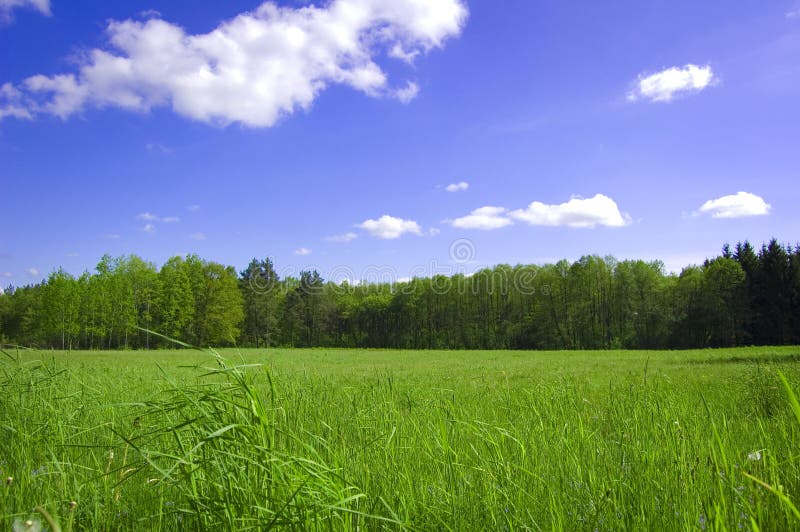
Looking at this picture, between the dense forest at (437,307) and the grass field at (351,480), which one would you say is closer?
the grass field at (351,480)

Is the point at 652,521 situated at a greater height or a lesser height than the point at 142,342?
greater

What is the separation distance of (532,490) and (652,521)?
0.62m

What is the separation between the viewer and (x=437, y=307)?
88.2 meters

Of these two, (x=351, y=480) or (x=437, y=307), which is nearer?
(x=351, y=480)

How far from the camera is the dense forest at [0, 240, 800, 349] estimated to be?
2251 inches

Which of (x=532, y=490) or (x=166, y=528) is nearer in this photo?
(x=166, y=528)

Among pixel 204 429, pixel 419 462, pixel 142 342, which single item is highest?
pixel 204 429

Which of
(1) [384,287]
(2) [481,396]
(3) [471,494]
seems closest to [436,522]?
(3) [471,494]

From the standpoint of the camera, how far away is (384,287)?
102m

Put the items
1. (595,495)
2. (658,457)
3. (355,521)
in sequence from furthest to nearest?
(658,457)
(595,495)
(355,521)

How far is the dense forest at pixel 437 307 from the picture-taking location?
188 feet

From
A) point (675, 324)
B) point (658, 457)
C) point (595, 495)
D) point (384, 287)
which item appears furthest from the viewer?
point (384, 287)

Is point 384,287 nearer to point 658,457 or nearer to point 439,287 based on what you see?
point 439,287

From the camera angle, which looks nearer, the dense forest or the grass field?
the grass field
